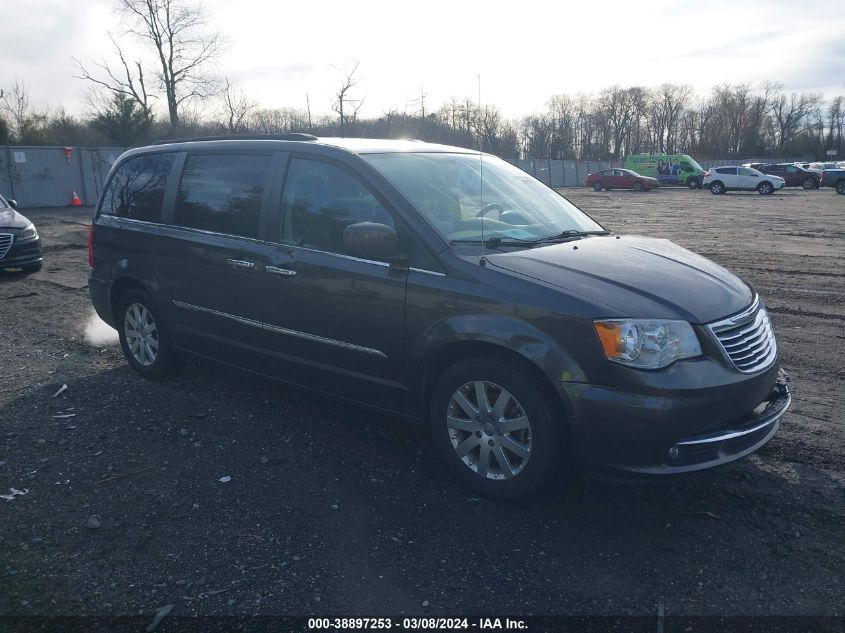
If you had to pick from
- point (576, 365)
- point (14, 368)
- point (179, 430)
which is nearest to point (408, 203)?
point (576, 365)

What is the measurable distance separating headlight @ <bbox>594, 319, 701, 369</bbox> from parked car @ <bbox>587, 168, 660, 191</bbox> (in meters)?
44.4

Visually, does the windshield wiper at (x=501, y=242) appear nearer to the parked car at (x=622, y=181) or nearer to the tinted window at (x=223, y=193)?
the tinted window at (x=223, y=193)

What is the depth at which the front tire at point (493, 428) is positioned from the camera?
3543 mm

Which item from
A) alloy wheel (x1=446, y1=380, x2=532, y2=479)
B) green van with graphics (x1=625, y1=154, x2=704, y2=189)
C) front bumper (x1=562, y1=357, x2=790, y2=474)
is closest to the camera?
front bumper (x1=562, y1=357, x2=790, y2=474)

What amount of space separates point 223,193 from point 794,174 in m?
47.8

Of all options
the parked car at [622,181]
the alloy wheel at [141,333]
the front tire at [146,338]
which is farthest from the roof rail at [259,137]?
the parked car at [622,181]

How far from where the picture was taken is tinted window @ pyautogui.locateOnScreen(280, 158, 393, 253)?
4293 millimetres

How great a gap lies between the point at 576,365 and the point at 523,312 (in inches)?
14.9

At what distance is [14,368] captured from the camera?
6328 millimetres

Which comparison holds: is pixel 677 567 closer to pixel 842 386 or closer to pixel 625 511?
pixel 625 511

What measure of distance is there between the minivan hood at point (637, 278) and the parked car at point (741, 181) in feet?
133

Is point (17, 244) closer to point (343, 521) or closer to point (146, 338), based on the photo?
point (146, 338)

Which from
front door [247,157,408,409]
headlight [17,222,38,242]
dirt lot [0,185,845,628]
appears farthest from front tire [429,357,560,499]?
headlight [17,222,38,242]

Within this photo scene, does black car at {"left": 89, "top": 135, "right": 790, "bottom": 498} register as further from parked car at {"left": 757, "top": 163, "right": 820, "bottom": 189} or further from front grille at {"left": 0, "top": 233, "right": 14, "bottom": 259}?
parked car at {"left": 757, "top": 163, "right": 820, "bottom": 189}
